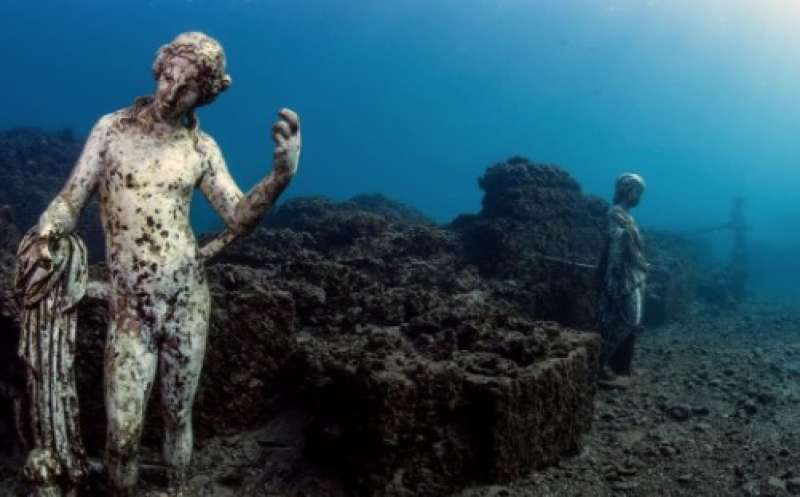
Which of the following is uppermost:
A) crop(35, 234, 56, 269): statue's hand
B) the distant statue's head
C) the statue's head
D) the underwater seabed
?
the distant statue's head

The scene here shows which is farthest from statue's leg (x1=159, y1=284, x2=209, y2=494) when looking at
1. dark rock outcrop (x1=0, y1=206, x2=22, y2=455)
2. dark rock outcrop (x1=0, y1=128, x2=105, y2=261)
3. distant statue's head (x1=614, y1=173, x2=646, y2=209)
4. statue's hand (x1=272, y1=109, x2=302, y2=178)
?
dark rock outcrop (x1=0, y1=128, x2=105, y2=261)

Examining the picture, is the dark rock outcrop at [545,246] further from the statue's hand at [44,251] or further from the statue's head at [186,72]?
the statue's hand at [44,251]

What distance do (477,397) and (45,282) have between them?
3018 mm

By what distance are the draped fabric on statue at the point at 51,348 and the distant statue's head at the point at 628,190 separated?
23.2ft

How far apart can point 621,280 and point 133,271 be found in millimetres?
6563

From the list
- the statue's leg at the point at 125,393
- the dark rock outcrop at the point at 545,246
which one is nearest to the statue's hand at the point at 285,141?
the statue's leg at the point at 125,393

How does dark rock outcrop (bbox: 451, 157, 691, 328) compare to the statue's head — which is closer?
the statue's head

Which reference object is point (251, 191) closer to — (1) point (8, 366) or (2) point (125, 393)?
(2) point (125, 393)

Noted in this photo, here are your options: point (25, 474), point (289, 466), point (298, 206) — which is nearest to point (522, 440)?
point (289, 466)

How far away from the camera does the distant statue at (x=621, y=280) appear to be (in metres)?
8.07

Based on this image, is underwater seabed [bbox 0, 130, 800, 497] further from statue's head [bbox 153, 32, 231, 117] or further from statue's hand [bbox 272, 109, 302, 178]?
statue's head [bbox 153, 32, 231, 117]

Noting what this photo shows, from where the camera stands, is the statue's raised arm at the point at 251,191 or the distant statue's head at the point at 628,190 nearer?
the statue's raised arm at the point at 251,191

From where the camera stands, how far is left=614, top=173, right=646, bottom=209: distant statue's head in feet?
27.3

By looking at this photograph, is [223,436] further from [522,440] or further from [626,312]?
[626,312]
